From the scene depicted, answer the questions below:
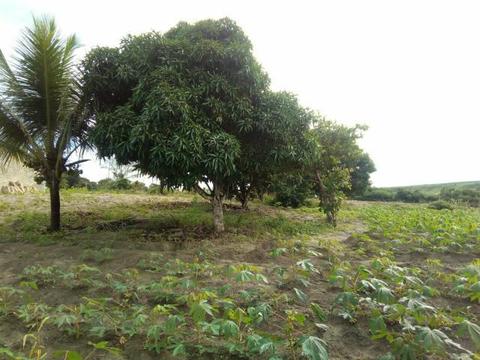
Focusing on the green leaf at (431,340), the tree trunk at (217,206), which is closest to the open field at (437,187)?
the tree trunk at (217,206)

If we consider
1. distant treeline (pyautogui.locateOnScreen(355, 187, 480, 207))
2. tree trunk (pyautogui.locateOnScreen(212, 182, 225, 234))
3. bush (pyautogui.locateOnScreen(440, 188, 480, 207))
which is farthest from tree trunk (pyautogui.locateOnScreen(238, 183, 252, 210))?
distant treeline (pyautogui.locateOnScreen(355, 187, 480, 207))

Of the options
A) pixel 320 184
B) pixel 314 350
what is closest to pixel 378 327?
pixel 314 350

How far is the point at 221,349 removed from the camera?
7.52 ft

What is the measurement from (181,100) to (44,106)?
10.1ft

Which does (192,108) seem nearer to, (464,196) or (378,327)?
(378,327)

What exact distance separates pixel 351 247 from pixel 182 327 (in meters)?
3.92

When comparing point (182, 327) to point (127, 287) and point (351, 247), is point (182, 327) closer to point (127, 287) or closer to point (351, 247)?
point (127, 287)

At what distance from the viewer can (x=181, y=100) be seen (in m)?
5.35

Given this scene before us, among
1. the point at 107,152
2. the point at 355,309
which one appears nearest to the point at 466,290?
the point at 355,309

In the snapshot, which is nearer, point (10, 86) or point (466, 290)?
point (466, 290)

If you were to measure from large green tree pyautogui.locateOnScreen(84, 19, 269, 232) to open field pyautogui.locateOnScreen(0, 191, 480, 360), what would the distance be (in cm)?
147

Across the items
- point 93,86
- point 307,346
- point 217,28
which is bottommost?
point 307,346

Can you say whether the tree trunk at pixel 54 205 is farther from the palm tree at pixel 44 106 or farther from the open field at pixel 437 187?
the open field at pixel 437 187

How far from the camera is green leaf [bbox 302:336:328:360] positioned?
186 cm
